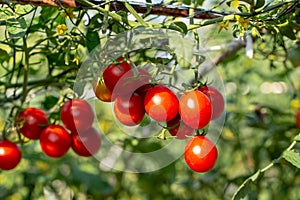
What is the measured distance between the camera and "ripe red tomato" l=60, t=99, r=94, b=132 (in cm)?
131

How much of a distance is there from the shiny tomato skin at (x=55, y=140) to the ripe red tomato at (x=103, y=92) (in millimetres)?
381

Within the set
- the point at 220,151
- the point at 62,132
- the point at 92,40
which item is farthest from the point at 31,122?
the point at 220,151

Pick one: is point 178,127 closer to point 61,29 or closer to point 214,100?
point 214,100

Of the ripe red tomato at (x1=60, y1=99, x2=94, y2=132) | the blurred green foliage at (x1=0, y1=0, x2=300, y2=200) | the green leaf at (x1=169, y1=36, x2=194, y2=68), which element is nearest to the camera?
the green leaf at (x1=169, y1=36, x2=194, y2=68)

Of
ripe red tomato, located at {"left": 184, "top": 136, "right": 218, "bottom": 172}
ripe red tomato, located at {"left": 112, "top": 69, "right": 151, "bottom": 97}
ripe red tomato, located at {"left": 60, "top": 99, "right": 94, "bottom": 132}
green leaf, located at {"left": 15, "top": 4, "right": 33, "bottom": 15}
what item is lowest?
ripe red tomato, located at {"left": 60, "top": 99, "right": 94, "bottom": 132}

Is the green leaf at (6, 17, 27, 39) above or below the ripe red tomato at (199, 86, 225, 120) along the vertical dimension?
above

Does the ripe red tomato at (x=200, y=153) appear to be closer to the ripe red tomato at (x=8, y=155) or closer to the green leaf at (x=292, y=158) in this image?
the green leaf at (x=292, y=158)

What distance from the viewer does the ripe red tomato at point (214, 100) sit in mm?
1056

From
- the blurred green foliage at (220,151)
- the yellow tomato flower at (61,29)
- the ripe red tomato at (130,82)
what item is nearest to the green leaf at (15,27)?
the yellow tomato flower at (61,29)

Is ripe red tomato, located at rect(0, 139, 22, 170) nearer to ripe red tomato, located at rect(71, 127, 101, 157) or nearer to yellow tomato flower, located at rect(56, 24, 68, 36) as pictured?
ripe red tomato, located at rect(71, 127, 101, 157)

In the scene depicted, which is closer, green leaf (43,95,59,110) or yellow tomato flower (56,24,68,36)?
yellow tomato flower (56,24,68,36)

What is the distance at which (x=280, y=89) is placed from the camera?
258 centimetres

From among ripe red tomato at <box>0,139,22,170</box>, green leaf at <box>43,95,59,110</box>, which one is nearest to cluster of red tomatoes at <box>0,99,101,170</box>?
ripe red tomato at <box>0,139,22,170</box>

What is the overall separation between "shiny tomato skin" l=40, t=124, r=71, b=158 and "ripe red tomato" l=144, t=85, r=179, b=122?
441mm
